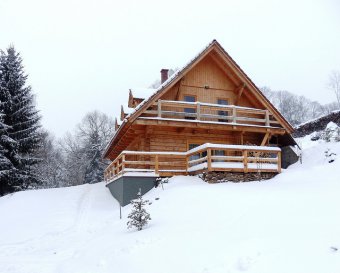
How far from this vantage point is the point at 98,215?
16.0 metres

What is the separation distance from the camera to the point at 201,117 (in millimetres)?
20562

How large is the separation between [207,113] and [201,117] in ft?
2.41

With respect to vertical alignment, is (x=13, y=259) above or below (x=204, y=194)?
below

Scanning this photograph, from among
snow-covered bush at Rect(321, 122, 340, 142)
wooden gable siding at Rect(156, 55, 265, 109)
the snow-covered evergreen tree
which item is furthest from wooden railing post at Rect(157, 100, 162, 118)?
the snow-covered evergreen tree

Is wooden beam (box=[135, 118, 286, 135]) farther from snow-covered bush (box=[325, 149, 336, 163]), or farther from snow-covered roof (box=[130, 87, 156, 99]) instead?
snow-covered roof (box=[130, 87, 156, 99])

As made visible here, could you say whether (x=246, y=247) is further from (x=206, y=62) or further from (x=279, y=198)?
(x=206, y=62)

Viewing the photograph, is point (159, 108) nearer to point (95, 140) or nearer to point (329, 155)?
point (329, 155)

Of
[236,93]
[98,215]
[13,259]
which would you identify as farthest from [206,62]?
[13,259]

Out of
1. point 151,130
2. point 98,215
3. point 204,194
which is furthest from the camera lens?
point 151,130

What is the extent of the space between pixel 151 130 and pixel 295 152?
945cm

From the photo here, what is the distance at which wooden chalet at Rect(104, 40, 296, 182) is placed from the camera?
60.8 feet

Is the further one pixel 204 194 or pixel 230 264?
pixel 204 194

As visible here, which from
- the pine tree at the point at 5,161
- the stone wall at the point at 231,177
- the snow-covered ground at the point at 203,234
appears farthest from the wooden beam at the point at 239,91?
the pine tree at the point at 5,161

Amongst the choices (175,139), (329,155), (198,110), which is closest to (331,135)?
(329,155)
